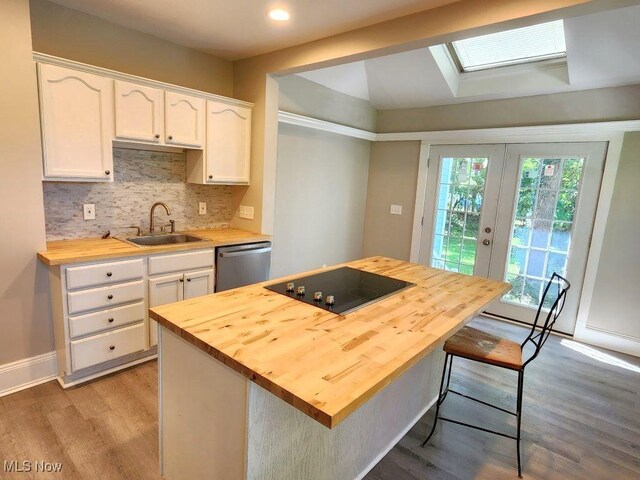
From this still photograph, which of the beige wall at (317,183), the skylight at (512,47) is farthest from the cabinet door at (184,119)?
the skylight at (512,47)

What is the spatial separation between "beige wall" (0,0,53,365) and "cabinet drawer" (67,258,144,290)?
1.05 feet

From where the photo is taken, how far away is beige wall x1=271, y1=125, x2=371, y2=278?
13.1ft

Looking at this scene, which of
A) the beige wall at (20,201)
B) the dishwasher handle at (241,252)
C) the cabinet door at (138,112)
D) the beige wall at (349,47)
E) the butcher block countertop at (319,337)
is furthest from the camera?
the dishwasher handle at (241,252)

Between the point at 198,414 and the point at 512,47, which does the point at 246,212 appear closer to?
the point at 198,414

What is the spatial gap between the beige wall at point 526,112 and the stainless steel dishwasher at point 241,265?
2.57m

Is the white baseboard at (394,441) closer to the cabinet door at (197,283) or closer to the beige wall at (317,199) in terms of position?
the cabinet door at (197,283)

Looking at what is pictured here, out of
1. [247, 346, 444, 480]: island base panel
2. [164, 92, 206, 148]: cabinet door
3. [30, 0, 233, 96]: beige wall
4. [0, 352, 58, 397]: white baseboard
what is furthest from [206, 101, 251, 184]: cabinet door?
[247, 346, 444, 480]: island base panel

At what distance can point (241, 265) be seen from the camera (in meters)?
3.14

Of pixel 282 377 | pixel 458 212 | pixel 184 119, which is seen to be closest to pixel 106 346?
pixel 184 119

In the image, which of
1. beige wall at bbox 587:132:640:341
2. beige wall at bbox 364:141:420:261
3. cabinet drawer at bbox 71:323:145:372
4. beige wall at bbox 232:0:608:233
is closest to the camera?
beige wall at bbox 232:0:608:233

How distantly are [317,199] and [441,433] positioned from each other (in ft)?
9.35

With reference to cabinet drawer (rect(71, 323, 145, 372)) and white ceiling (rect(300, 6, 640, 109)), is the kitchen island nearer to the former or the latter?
cabinet drawer (rect(71, 323, 145, 372))

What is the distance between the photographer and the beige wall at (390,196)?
4.69 meters

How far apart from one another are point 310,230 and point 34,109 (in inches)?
111
